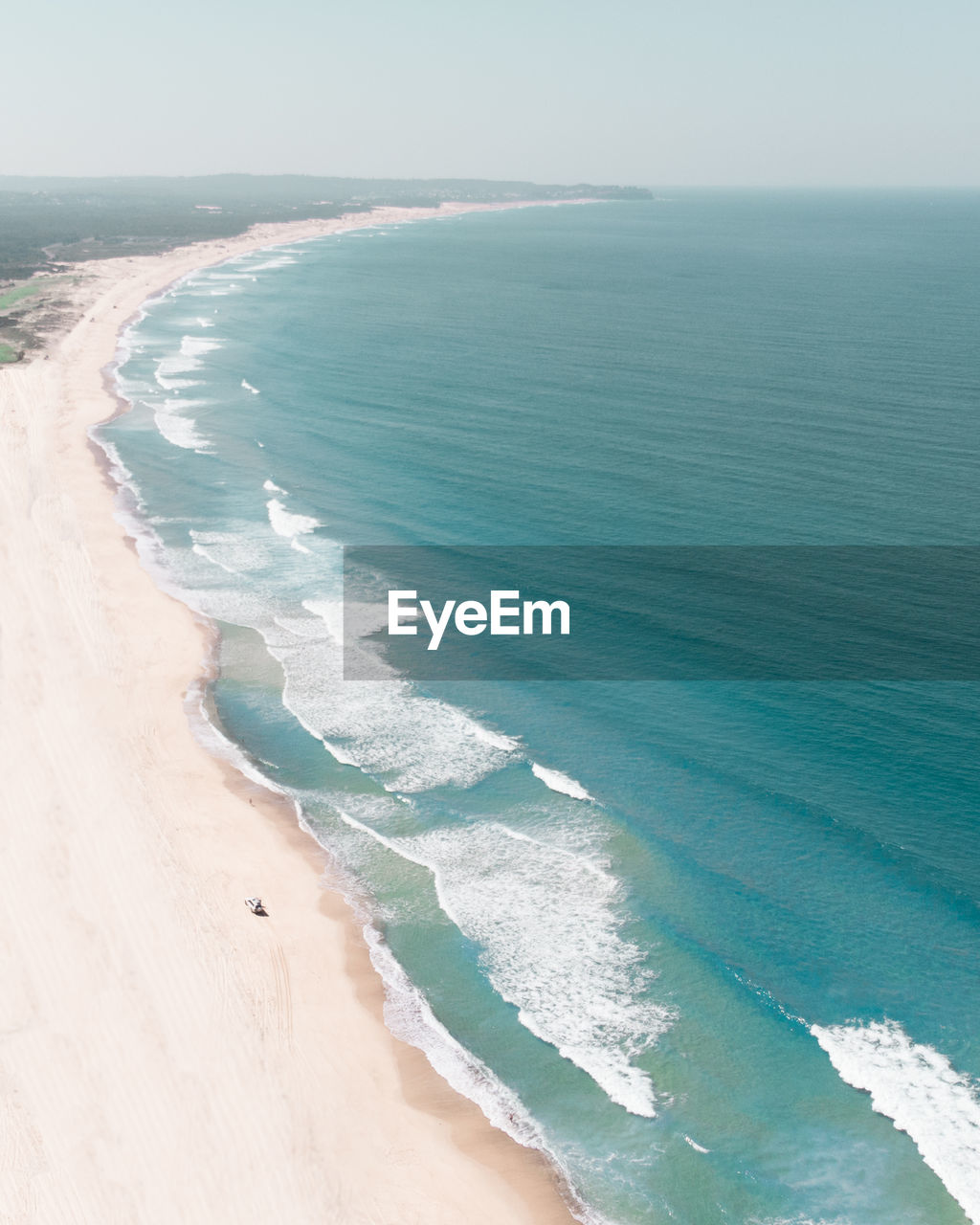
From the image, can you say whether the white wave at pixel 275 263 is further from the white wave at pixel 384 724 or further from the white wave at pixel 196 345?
the white wave at pixel 384 724

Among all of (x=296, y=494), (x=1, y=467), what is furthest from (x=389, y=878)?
(x=1, y=467)

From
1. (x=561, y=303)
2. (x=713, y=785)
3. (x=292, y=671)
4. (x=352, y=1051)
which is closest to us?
(x=352, y=1051)

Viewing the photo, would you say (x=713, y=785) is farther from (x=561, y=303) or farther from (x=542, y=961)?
(x=561, y=303)

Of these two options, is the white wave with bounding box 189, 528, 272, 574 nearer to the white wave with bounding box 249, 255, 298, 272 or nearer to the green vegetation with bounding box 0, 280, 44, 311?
the green vegetation with bounding box 0, 280, 44, 311

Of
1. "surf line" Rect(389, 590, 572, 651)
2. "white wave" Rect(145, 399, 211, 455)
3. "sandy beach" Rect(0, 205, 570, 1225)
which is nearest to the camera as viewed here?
"sandy beach" Rect(0, 205, 570, 1225)

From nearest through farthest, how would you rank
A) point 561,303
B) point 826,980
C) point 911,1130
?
point 911,1130 < point 826,980 < point 561,303

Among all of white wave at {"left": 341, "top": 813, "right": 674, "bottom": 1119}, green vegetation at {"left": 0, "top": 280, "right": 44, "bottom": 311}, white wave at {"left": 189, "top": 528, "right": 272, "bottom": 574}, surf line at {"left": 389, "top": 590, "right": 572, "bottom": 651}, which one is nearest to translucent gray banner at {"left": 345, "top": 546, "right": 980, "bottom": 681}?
surf line at {"left": 389, "top": 590, "right": 572, "bottom": 651}

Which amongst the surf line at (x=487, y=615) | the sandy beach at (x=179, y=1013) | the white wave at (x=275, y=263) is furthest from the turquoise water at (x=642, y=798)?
the white wave at (x=275, y=263)
